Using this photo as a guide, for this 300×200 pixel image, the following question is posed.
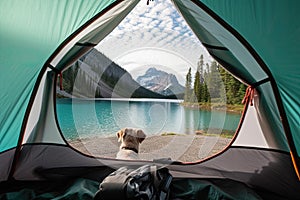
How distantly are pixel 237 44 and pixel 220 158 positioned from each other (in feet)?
2.63

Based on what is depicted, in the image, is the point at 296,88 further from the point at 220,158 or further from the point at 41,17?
the point at 41,17

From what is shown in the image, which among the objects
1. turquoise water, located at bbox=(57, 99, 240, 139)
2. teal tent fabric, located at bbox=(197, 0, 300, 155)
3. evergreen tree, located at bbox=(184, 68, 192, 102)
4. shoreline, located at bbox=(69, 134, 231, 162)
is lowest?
shoreline, located at bbox=(69, 134, 231, 162)

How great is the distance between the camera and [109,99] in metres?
1.84

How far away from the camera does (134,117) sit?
1.96 meters

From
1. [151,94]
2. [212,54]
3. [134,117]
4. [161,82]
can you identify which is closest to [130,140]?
[134,117]

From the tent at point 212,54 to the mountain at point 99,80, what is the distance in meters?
0.13

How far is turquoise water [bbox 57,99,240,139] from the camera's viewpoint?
72.5 inches

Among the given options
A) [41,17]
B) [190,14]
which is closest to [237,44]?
[190,14]

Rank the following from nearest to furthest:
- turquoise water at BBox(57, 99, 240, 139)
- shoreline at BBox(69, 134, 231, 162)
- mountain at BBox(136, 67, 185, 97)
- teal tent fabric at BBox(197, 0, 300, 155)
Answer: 1. teal tent fabric at BBox(197, 0, 300, 155)
2. mountain at BBox(136, 67, 185, 97)
3. turquoise water at BBox(57, 99, 240, 139)
4. shoreline at BBox(69, 134, 231, 162)

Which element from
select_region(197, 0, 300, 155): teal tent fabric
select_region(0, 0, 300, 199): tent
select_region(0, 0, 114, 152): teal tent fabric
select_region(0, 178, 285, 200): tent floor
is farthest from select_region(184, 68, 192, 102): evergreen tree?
select_region(0, 0, 114, 152): teal tent fabric

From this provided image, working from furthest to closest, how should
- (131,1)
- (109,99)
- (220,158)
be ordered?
(220,158) < (109,99) < (131,1)

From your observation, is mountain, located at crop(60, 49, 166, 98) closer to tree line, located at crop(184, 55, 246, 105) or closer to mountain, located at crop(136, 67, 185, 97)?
mountain, located at crop(136, 67, 185, 97)

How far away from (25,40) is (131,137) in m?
1.00

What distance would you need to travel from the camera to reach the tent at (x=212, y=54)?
151 cm
